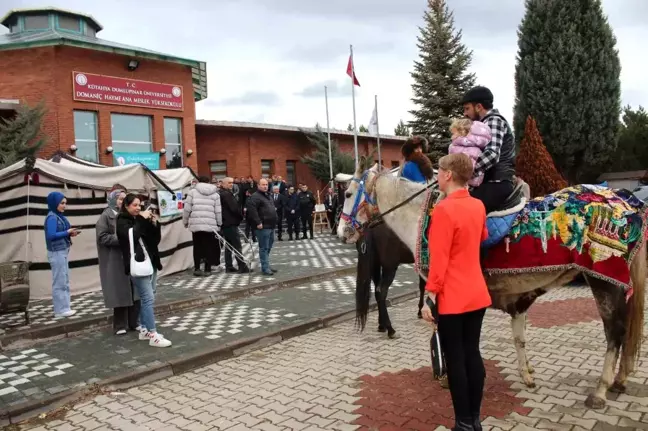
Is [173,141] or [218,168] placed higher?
[173,141]

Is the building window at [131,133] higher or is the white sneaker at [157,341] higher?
the building window at [131,133]

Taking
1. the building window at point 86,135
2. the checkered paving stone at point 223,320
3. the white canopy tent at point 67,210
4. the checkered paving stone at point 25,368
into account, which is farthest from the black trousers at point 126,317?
the building window at point 86,135

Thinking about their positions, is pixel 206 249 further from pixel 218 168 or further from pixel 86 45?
pixel 218 168

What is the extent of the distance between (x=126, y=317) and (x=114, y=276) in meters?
0.72

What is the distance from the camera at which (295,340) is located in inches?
271

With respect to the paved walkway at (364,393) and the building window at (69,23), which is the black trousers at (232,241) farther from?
the building window at (69,23)

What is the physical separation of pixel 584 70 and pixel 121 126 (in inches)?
877

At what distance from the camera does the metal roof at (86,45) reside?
1798cm

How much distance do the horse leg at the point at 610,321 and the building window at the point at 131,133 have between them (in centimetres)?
1891

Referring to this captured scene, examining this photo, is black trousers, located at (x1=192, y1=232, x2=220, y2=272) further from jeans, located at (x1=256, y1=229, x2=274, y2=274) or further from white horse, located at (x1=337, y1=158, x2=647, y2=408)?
white horse, located at (x1=337, y1=158, x2=647, y2=408)

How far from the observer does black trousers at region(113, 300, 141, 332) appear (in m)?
7.13

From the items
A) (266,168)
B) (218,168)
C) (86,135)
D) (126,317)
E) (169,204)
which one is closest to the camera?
(126,317)

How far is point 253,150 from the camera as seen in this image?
2578 cm

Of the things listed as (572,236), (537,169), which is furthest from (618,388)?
(537,169)
